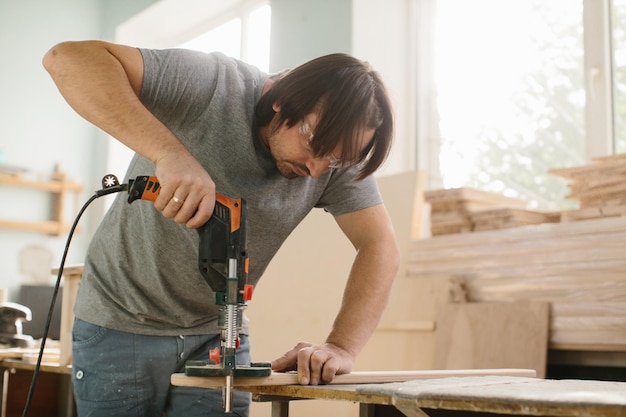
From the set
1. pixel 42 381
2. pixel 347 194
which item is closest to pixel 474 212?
pixel 347 194

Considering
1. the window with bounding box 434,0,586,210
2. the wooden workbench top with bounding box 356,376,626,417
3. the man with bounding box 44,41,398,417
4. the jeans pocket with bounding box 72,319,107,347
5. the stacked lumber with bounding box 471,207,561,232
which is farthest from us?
the window with bounding box 434,0,586,210

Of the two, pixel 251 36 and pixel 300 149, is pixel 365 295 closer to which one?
pixel 300 149

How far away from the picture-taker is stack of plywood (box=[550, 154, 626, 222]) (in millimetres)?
2496

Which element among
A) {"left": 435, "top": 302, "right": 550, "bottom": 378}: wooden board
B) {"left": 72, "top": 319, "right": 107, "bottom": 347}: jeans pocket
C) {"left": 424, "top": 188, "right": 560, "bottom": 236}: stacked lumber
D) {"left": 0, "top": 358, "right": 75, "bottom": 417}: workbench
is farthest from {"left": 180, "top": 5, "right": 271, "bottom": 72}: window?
{"left": 72, "top": 319, "right": 107, "bottom": 347}: jeans pocket

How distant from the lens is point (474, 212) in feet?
9.75

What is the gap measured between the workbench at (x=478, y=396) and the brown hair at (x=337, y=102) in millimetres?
485

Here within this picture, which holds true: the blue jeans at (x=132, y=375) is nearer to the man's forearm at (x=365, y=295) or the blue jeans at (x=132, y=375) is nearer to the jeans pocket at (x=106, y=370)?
the jeans pocket at (x=106, y=370)

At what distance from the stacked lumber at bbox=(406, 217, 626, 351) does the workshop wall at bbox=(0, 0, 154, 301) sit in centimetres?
387

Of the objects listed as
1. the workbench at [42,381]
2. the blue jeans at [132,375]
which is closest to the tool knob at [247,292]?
the blue jeans at [132,375]

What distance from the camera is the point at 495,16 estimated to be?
3.55m

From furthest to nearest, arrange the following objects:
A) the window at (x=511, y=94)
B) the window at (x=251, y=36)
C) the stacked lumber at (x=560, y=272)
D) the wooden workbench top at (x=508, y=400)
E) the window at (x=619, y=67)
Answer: the window at (x=251, y=36) → the window at (x=511, y=94) → the window at (x=619, y=67) → the stacked lumber at (x=560, y=272) → the wooden workbench top at (x=508, y=400)

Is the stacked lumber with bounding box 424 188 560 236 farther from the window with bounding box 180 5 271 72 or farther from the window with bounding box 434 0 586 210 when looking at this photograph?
the window with bounding box 180 5 271 72

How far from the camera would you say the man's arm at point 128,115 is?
130 centimetres

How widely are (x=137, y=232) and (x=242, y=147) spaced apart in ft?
1.03
